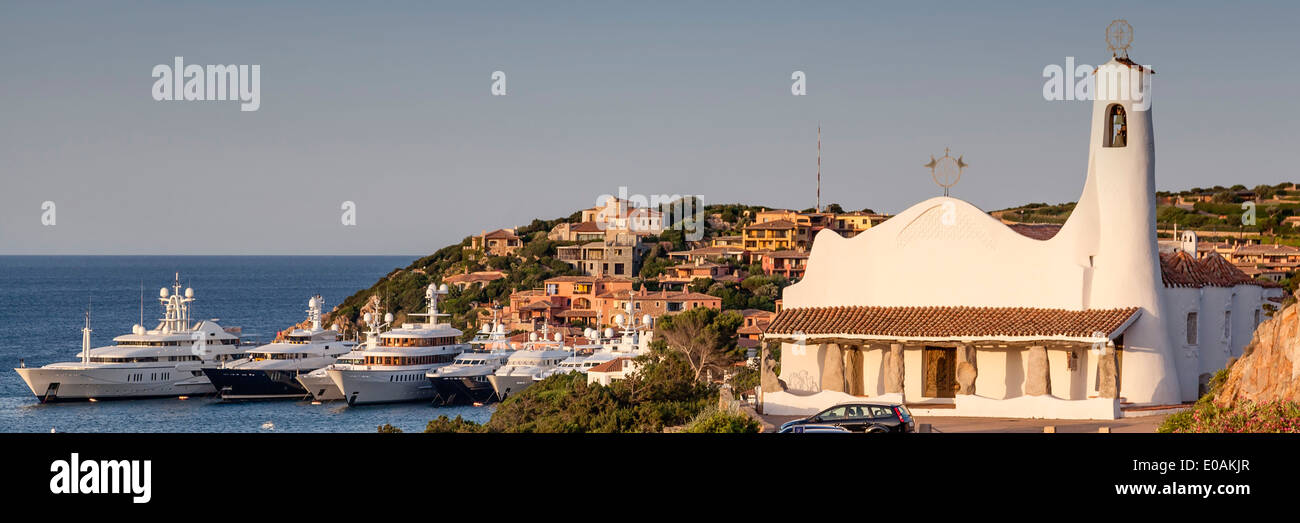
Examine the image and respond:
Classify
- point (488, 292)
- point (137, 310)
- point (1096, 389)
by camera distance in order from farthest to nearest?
1. point (137, 310)
2. point (488, 292)
3. point (1096, 389)

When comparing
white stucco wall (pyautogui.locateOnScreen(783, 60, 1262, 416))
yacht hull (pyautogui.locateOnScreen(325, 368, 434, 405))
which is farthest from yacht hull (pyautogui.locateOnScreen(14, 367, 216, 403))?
white stucco wall (pyautogui.locateOnScreen(783, 60, 1262, 416))

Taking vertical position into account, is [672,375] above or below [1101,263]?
below

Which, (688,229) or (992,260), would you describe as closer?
(992,260)

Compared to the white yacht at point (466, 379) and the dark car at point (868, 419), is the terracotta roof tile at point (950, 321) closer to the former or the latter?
the dark car at point (868, 419)

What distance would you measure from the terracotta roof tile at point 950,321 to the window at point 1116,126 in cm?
347

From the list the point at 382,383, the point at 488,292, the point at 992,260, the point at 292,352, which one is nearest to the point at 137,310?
the point at 488,292

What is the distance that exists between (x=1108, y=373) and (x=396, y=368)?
66.1 m

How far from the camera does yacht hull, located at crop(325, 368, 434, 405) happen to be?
83625 millimetres

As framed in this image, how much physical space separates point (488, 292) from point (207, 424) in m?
48.9

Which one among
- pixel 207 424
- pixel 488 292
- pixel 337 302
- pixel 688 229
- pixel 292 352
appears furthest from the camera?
pixel 337 302

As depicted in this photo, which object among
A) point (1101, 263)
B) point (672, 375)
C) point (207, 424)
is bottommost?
point (207, 424)

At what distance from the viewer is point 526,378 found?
7919cm
